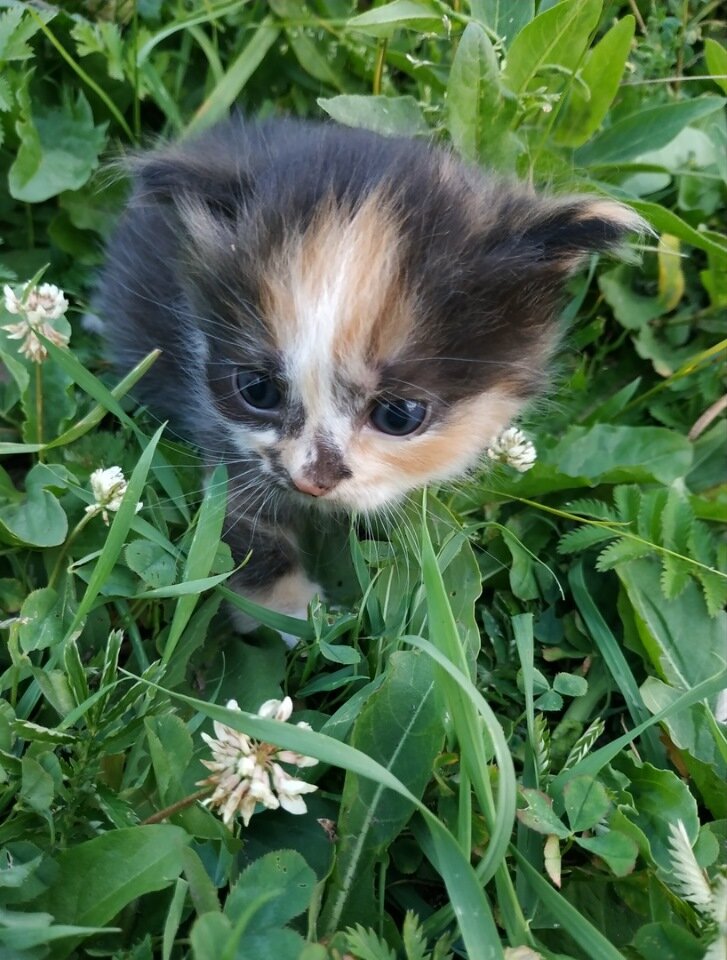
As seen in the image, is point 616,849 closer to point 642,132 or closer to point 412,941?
point 412,941

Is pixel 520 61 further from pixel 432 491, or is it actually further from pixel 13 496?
pixel 13 496

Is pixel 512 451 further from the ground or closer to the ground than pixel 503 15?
closer to the ground

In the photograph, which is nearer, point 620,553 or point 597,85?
point 620,553

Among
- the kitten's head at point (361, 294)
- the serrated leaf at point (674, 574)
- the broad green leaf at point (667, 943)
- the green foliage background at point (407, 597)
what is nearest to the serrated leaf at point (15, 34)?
the green foliage background at point (407, 597)

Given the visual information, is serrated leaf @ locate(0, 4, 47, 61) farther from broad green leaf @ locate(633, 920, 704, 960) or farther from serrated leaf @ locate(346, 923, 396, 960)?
broad green leaf @ locate(633, 920, 704, 960)

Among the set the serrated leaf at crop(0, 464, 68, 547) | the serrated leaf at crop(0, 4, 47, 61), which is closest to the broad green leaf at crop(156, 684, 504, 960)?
the serrated leaf at crop(0, 464, 68, 547)

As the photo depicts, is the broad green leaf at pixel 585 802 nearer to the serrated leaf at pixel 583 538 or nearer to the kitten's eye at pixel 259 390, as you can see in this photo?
the serrated leaf at pixel 583 538

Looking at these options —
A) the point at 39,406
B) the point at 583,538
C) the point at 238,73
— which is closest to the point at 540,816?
the point at 583,538
